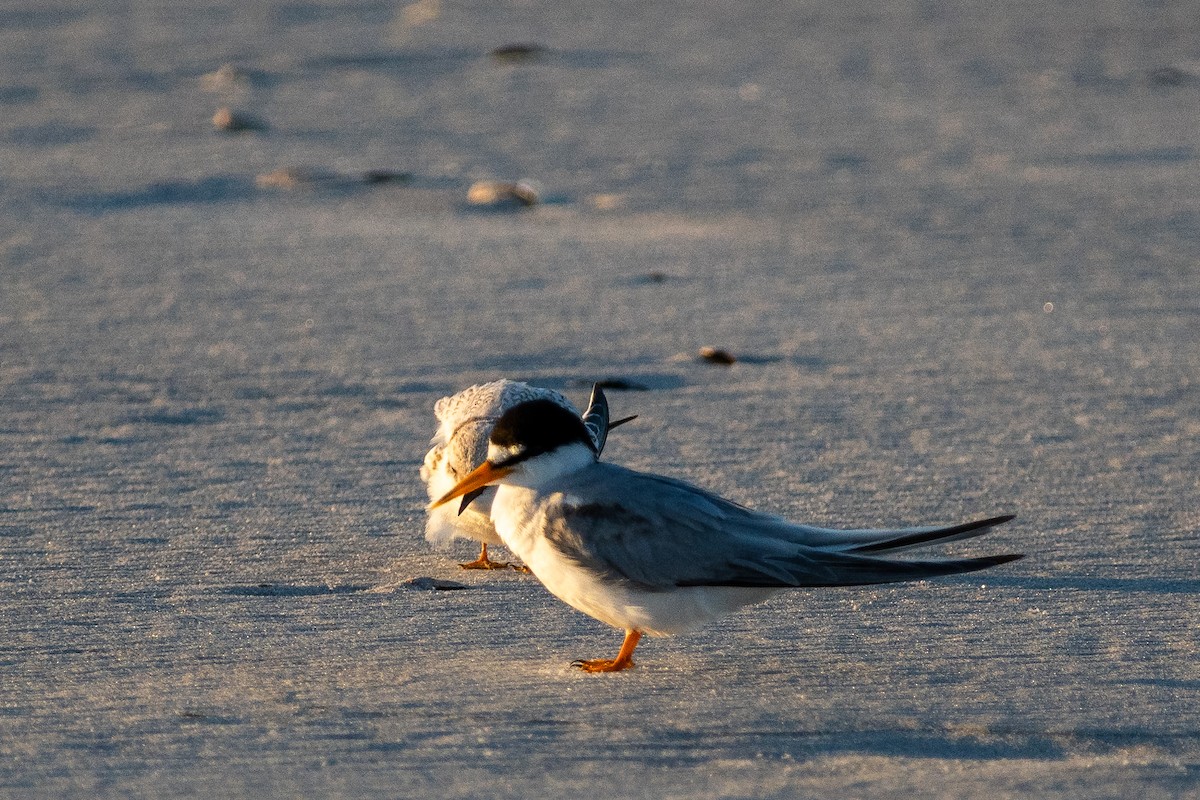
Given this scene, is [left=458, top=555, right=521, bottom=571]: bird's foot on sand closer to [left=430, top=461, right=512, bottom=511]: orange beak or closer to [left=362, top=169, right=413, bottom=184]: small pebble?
[left=430, top=461, right=512, bottom=511]: orange beak

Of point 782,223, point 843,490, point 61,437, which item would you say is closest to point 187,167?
point 782,223

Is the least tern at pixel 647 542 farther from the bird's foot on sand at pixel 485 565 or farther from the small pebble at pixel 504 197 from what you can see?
the small pebble at pixel 504 197

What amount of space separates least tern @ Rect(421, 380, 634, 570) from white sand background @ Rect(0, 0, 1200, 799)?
0.36ft

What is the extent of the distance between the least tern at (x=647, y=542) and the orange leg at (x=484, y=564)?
693 millimetres

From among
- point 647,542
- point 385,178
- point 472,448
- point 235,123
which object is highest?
point 647,542

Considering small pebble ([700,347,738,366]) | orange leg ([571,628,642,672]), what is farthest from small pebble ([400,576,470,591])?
small pebble ([700,347,738,366])

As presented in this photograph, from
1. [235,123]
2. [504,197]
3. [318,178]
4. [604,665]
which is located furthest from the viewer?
[235,123]

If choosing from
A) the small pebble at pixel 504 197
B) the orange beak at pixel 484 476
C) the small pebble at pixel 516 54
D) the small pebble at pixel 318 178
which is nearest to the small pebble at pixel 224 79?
the small pebble at pixel 516 54

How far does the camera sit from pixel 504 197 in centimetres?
801

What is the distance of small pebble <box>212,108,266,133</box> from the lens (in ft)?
30.9

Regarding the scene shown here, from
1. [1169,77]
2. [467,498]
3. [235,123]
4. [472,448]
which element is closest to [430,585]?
[467,498]

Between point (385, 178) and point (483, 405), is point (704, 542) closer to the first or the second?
point (483, 405)

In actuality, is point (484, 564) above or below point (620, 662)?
below

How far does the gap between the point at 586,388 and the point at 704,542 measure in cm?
224
